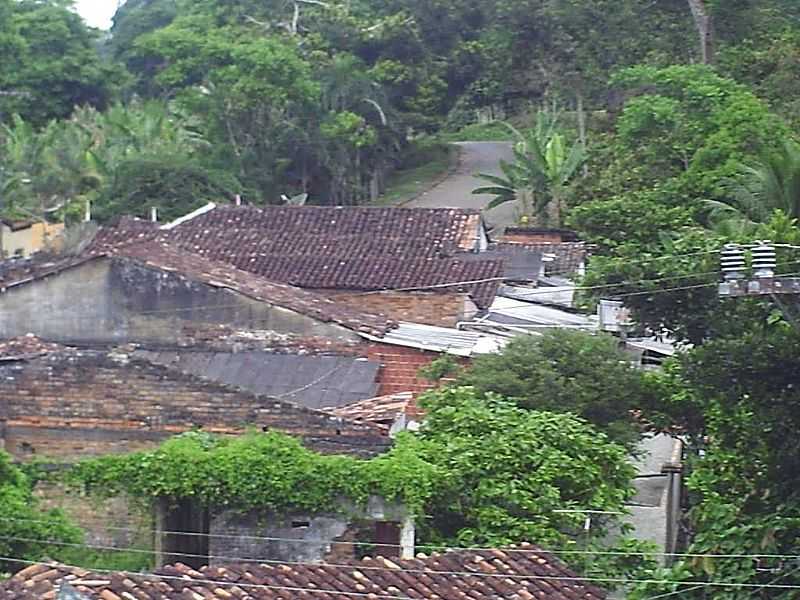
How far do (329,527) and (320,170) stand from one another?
2971 cm

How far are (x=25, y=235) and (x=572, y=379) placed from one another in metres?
24.2

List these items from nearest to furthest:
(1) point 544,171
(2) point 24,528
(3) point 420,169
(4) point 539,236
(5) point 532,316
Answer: (2) point 24,528, (5) point 532,316, (4) point 539,236, (1) point 544,171, (3) point 420,169

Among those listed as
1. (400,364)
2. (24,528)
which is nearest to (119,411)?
(24,528)

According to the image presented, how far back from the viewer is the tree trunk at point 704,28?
32.8 metres

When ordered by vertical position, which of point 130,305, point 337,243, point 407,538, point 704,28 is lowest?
point 407,538

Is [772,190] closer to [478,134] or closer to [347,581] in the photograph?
[347,581]

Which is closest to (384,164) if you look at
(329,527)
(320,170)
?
(320,170)

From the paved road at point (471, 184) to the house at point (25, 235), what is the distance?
9.92m

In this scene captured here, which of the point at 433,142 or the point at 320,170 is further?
the point at 433,142

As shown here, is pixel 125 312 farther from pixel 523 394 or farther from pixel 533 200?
pixel 533 200

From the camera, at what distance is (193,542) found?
12156 mm

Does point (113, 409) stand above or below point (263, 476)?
above

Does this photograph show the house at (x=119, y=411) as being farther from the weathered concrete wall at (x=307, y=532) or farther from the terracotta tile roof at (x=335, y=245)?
the terracotta tile roof at (x=335, y=245)

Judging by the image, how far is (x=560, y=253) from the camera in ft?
86.1
